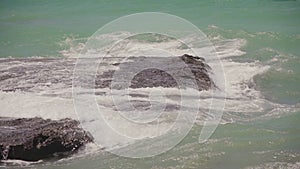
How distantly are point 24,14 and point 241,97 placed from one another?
17153 mm

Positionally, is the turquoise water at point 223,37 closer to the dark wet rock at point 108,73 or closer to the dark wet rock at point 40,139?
the dark wet rock at point 40,139

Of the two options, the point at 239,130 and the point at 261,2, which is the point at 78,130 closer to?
the point at 239,130

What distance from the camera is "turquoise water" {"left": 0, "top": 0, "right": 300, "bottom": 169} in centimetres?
879

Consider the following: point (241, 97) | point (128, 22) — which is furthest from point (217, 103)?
point (128, 22)

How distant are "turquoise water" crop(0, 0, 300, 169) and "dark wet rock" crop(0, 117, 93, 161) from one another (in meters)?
0.42

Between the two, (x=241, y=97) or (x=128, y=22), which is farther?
(x=128, y=22)

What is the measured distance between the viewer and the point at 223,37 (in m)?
19.8

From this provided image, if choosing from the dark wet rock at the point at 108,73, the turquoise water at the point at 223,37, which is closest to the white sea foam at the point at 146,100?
the dark wet rock at the point at 108,73

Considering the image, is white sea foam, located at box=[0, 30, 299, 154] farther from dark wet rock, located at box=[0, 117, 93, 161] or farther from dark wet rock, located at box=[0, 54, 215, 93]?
dark wet rock, located at box=[0, 117, 93, 161]

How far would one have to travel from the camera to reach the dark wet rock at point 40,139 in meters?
8.63

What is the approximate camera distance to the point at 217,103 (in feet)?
38.1

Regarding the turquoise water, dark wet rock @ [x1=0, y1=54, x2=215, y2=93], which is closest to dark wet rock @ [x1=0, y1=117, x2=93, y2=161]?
the turquoise water

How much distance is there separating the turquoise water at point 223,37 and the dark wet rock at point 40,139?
16.6 inches

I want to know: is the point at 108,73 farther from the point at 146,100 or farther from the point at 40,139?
the point at 40,139
